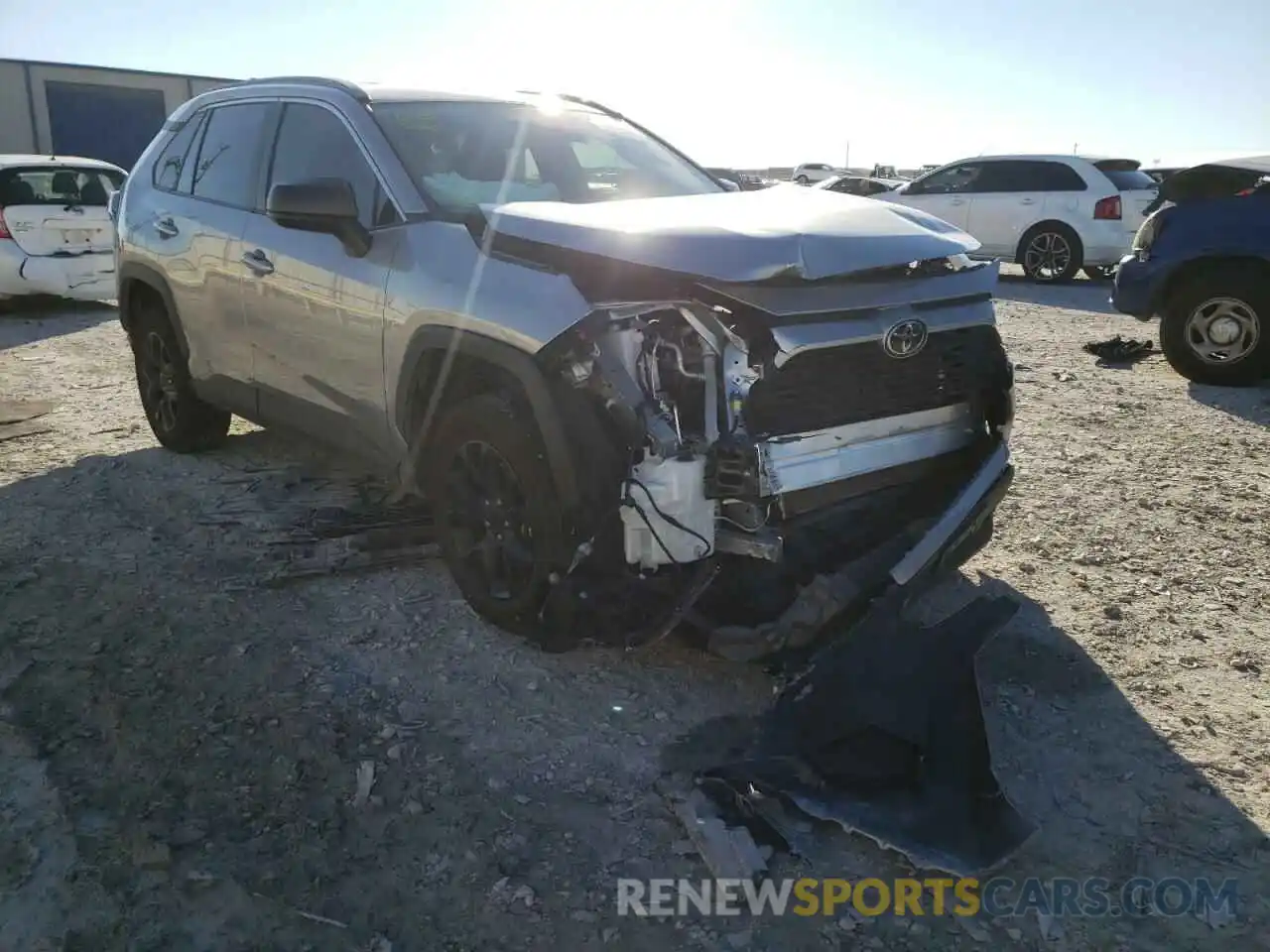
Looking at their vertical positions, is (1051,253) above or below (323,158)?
below

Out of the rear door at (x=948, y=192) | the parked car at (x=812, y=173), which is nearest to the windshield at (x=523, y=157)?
the rear door at (x=948, y=192)

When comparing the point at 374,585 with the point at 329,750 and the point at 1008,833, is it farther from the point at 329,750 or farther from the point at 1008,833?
the point at 1008,833

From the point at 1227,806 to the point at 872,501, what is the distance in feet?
4.37

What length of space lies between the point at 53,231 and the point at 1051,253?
12087 mm

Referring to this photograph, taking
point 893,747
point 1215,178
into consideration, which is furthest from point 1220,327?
point 893,747

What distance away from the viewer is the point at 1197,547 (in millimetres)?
4453

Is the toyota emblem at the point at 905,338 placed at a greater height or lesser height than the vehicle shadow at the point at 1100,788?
greater

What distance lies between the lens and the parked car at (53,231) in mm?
10188

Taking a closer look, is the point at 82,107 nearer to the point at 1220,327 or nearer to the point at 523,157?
the point at 523,157

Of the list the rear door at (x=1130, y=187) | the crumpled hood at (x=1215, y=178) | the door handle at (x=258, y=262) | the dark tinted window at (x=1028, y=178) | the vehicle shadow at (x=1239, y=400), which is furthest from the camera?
the dark tinted window at (x=1028, y=178)

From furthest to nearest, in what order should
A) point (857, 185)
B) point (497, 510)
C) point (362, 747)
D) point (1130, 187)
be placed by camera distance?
point (857, 185) < point (1130, 187) < point (497, 510) < point (362, 747)

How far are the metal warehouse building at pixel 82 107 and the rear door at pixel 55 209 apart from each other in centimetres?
1707

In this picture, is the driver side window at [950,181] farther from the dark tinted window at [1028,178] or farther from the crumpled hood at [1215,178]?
the crumpled hood at [1215,178]

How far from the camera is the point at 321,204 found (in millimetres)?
3609
